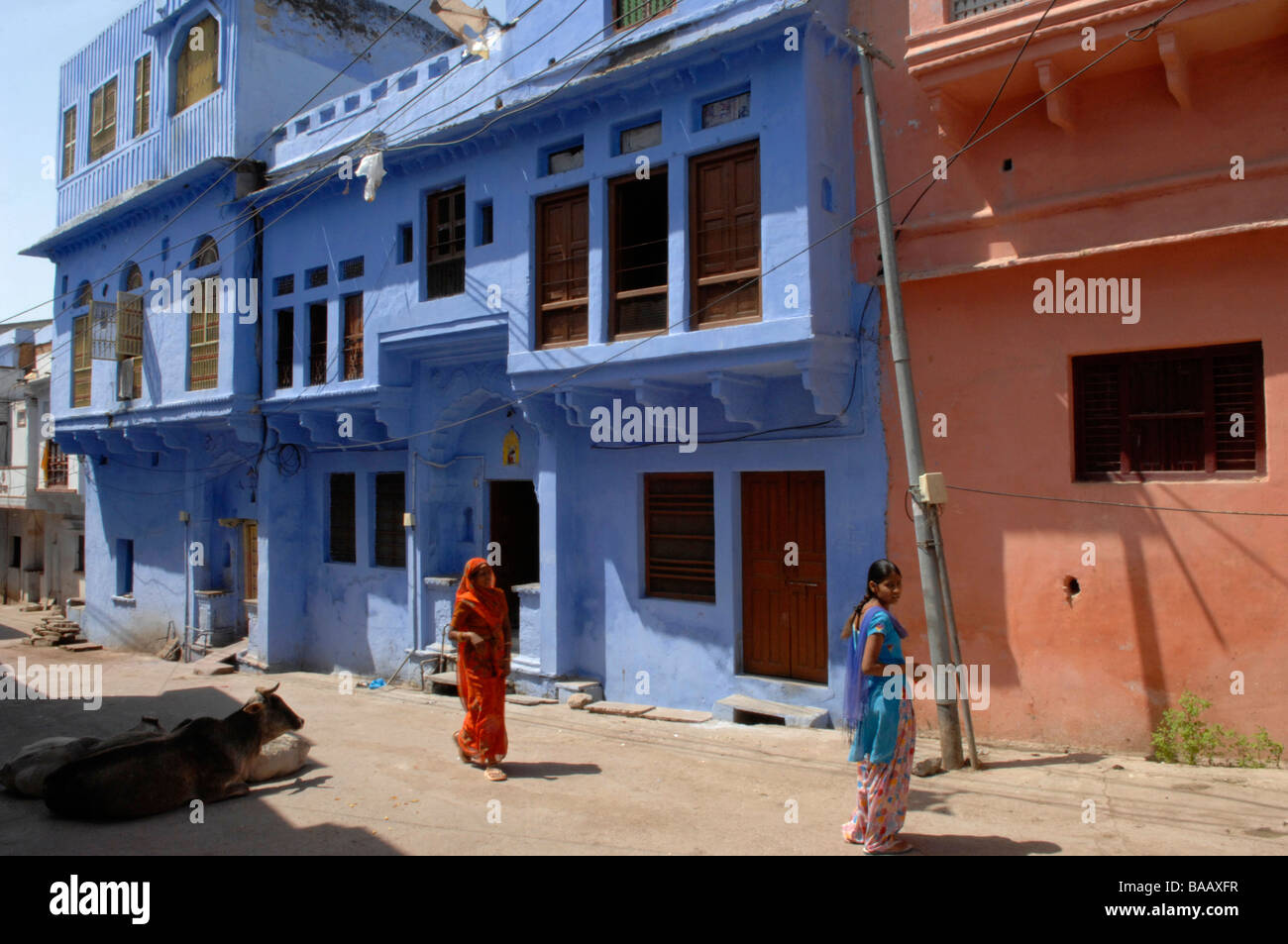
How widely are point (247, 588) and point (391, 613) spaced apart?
476 cm

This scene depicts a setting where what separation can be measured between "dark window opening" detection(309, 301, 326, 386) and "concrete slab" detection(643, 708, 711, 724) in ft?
25.6

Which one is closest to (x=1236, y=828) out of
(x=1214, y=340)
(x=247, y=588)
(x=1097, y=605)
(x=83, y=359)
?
(x=1097, y=605)

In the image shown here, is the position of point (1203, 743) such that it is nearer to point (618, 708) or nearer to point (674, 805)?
point (674, 805)

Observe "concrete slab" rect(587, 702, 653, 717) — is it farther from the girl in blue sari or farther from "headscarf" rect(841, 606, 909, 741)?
"headscarf" rect(841, 606, 909, 741)

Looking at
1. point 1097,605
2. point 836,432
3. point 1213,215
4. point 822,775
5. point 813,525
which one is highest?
point 1213,215

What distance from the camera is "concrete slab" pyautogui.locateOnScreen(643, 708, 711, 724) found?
9.57 metres

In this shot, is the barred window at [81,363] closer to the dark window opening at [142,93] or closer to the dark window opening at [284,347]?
the dark window opening at [142,93]

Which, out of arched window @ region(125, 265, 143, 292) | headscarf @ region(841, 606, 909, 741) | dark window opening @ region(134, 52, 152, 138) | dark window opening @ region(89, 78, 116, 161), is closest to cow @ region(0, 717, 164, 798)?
headscarf @ region(841, 606, 909, 741)

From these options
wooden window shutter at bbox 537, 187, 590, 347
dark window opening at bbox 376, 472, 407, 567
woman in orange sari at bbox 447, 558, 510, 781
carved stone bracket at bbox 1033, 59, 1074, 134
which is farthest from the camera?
dark window opening at bbox 376, 472, 407, 567

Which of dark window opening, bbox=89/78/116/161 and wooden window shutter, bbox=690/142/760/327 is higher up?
dark window opening, bbox=89/78/116/161

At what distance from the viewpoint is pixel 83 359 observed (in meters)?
19.3

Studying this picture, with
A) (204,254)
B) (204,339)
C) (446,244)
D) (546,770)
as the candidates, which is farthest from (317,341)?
(546,770)

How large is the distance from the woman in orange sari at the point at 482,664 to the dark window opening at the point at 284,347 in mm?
8962

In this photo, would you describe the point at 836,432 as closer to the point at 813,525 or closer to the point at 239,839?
the point at 813,525
